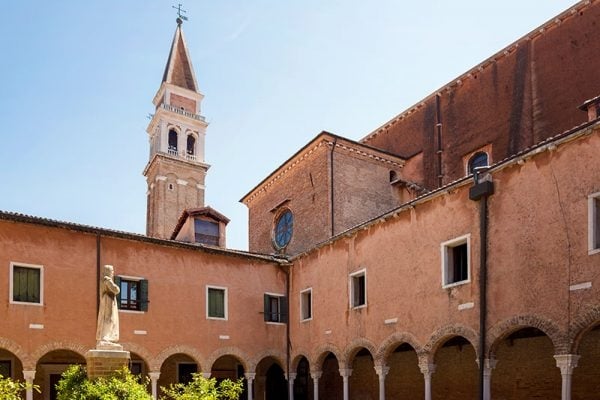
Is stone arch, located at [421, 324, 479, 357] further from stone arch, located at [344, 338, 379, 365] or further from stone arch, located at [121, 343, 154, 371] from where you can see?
stone arch, located at [121, 343, 154, 371]

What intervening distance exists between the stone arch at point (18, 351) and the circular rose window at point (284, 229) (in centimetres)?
1228

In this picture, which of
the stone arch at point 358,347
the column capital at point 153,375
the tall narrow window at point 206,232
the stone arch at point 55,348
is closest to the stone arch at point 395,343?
the stone arch at point 358,347

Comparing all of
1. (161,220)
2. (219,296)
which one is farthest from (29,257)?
(161,220)

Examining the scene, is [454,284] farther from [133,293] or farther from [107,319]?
[133,293]

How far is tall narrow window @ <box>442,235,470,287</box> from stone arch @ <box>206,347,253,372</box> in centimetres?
844

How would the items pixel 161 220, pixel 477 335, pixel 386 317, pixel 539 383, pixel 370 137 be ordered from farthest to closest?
pixel 161 220, pixel 370 137, pixel 386 317, pixel 539 383, pixel 477 335

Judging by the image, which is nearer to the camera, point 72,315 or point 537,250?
point 537,250

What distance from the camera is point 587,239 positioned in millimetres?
10758

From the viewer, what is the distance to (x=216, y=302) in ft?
64.5

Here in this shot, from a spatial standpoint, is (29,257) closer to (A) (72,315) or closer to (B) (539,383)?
(A) (72,315)

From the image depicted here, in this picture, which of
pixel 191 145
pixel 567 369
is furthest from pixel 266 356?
pixel 191 145

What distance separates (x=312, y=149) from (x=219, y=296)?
7524mm

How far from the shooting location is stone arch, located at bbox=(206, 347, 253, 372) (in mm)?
19016

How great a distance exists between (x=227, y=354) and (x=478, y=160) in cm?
1145
